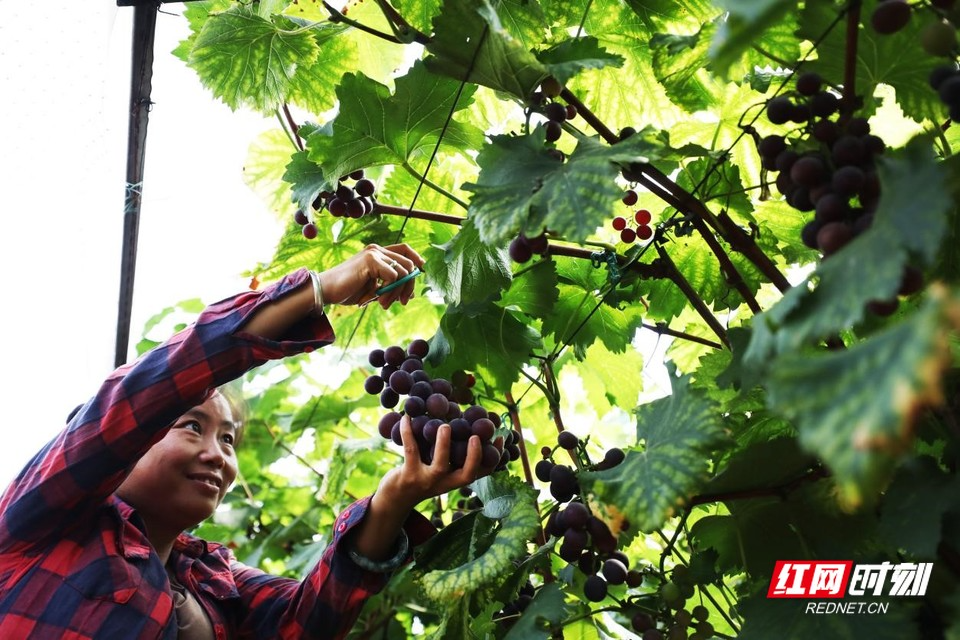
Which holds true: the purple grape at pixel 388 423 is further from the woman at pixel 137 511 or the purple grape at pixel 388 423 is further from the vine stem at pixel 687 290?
the vine stem at pixel 687 290

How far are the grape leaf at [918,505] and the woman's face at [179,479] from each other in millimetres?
1181

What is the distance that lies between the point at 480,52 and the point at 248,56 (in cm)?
56

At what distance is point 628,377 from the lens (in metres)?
1.71

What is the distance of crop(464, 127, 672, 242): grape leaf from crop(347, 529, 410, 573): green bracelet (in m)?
0.71

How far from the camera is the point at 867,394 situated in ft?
1.57

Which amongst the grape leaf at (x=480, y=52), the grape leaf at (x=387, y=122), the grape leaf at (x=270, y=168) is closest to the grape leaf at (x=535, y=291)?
the grape leaf at (x=387, y=122)

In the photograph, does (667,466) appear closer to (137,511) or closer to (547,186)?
(547,186)

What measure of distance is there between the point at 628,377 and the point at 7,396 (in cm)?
151

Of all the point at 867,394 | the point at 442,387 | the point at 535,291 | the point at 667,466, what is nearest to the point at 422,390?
the point at 442,387

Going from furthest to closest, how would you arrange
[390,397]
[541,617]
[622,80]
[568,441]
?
[622,80] → [390,397] → [568,441] → [541,617]

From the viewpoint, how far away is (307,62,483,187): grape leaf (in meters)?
1.32

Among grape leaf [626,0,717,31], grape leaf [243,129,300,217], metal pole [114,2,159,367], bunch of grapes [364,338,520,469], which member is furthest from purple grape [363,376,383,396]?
metal pole [114,2,159,367]

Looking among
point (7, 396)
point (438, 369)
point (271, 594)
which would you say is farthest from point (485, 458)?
point (7, 396)

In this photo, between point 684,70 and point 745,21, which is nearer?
point 745,21
